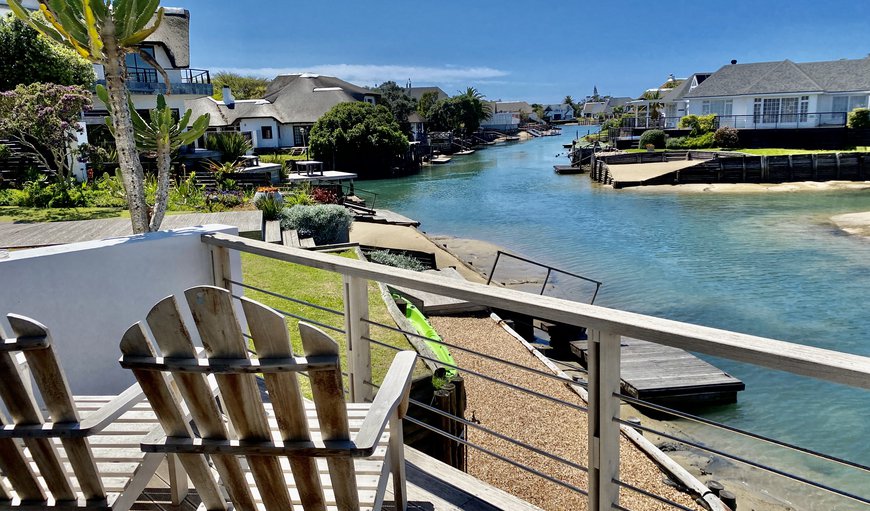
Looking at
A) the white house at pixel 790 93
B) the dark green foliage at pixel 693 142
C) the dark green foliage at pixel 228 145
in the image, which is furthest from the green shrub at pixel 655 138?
the dark green foliage at pixel 228 145

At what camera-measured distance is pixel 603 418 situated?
230 cm

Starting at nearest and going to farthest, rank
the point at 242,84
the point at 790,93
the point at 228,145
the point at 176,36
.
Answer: the point at 228,145 → the point at 176,36 → the point at 790,93 → the point at 242,84

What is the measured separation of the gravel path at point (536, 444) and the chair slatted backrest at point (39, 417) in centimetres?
436

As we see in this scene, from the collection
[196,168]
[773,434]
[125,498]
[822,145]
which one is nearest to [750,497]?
[773,434]

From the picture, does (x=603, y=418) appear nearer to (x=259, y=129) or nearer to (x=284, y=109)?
(x=259, y=129)

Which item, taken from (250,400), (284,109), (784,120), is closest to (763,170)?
(784,120)

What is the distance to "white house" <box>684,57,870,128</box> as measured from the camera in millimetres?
53875

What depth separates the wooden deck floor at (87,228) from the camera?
39.9 feet

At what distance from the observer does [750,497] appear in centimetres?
758

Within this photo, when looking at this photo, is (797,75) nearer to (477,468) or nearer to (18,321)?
(477,468)

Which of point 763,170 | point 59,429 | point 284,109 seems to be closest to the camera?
point 59,429

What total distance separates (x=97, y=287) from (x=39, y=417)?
246 cm

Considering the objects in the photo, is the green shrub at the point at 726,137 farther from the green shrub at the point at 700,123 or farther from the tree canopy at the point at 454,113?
the tree canopy at the point at 454,113

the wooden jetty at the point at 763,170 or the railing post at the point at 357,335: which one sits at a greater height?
the railing post at the point at 357,335
